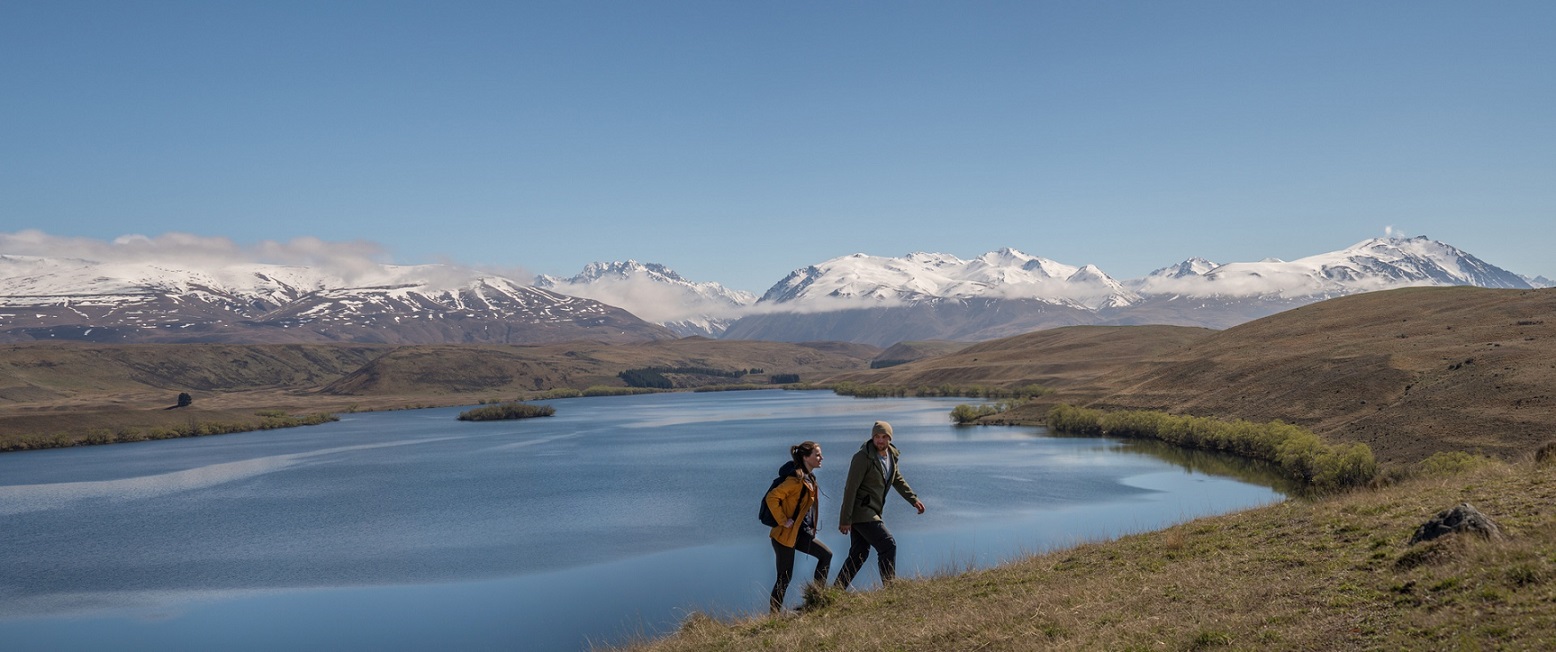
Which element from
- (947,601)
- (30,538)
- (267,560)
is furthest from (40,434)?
(947,601)

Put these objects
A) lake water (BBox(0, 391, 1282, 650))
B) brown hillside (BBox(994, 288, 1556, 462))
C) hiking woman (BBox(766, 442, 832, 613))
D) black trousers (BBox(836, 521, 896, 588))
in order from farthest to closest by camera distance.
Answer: brown hillside (BBox(994, 288, 1556, 462)), lake water (BBox(0, 391, 1282, 650)), black trousers (BBox(836, 521, 896, 588)), hiking woman (BBox(766, 442, 832, 613))

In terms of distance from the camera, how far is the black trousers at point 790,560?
16.6m

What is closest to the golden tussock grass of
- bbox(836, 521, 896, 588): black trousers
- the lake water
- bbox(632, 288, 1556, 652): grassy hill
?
bbox(632, 288, 1556, 652): grassy hill

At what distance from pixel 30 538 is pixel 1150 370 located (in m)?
114

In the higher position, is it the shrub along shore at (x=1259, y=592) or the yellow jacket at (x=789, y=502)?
the yellow jacket at (x=789, y=502)

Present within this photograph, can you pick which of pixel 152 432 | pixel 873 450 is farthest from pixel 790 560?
pixel 152 432

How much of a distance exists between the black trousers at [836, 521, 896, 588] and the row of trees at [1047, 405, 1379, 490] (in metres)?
21.1

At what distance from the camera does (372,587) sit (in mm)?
41094

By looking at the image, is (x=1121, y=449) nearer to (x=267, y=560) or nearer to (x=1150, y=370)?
(x=1150, y=370)

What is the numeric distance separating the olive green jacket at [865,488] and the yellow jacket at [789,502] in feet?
2.42

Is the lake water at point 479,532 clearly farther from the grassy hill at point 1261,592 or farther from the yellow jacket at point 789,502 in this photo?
the grassy hill at point 1261,592

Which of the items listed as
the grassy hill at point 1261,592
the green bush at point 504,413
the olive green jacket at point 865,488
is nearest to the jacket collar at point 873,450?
the olive green jacket at point 865,488

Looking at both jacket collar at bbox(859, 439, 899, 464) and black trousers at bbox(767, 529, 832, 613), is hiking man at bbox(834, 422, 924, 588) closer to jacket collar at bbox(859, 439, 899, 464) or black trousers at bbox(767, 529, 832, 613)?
jacket collar at bbox(859, 439, 899, 464)

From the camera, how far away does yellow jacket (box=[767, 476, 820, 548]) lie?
16188 millimetres
